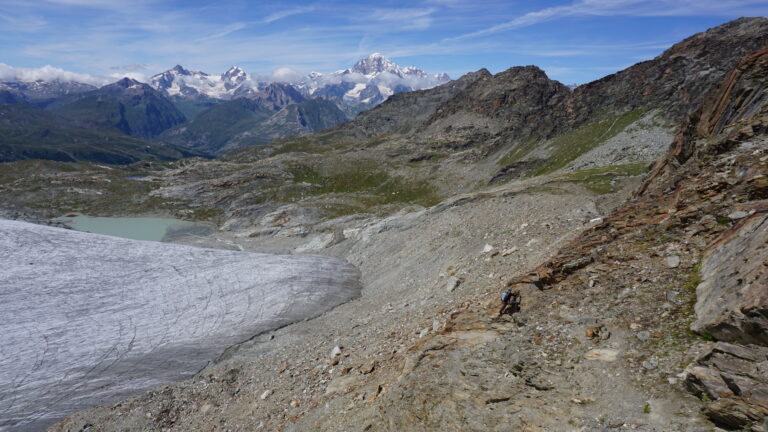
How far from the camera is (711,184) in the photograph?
17.6m

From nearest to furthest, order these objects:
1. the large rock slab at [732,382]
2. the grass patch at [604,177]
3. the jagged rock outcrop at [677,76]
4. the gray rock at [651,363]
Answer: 1. the large rock slab at [732,382]
2. the gray rock at [651,363]
3. the grass patch at [604,177]
4. the jagged rock outcrop at [677,76]

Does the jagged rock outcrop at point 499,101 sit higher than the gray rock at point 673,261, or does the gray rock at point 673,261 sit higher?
the jagged rock outcrop at point 499,101

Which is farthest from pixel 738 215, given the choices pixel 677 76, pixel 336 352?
pixel 677 76

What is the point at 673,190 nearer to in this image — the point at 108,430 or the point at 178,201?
the point at 108,430

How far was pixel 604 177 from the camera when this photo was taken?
4688cm

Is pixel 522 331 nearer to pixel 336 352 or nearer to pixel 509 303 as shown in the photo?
pixel 509 303

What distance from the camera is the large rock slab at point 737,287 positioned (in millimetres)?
9742

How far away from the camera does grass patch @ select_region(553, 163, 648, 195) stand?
137 ft

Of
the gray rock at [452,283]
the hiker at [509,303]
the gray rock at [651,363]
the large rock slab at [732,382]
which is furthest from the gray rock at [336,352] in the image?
the large rock slab at [732,382]

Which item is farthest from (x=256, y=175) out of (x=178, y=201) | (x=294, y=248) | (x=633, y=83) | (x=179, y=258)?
(x=633, y=83)

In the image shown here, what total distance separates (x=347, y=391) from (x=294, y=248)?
179ft

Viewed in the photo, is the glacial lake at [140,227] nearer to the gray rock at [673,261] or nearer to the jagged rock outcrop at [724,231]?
the jagged rock outcrop at [724,231]

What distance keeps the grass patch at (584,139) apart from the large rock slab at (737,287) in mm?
67561

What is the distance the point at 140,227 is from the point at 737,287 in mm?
123776
